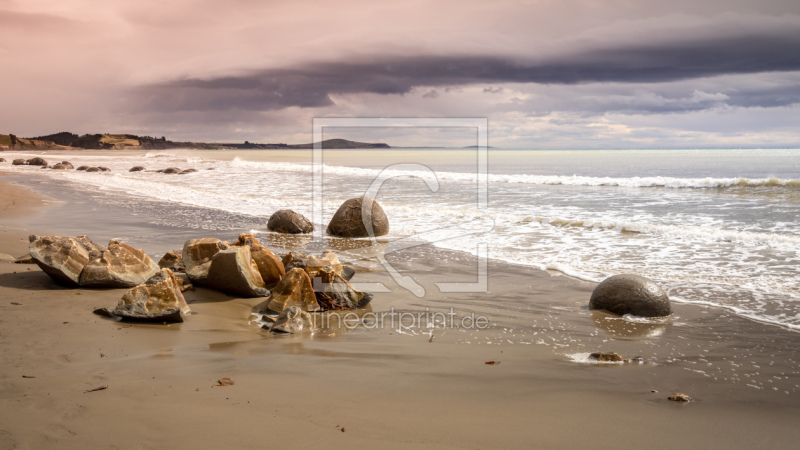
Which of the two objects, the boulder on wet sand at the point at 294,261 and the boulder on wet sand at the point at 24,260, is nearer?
the boulder on wet sand at the point at 294,261

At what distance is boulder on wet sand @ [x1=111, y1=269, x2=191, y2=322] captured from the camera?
431cm

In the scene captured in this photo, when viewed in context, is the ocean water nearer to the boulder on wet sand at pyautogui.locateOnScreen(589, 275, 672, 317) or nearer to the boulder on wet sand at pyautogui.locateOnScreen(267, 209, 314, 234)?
the boulder on wet sand at pyautogui.locateOnScreen(267, 209, 314, 234)

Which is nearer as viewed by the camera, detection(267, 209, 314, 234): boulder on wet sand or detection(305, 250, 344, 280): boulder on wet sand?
detection(305, 250, 344, 280): boulder on wet sand

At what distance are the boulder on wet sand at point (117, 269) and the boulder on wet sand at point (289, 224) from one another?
4.83 meters

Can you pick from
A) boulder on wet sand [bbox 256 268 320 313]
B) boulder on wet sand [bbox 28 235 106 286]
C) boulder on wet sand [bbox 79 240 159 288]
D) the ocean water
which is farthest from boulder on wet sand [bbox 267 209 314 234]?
boulder on wet sand [bbox 256 268 320 313]

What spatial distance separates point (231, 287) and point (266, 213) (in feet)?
27.4

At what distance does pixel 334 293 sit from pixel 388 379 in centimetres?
200

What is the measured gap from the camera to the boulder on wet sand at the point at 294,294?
16.4 feet

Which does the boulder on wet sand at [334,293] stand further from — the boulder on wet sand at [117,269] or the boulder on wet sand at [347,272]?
Answer: the boulder on wet sand at [117,269]

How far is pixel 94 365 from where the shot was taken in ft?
10.7

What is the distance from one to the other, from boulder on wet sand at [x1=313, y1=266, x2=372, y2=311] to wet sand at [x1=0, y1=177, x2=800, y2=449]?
26 centimetres

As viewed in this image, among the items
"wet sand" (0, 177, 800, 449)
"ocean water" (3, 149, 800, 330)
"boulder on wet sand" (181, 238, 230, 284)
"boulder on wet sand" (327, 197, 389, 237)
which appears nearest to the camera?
"wet sand" (0, 177, 800, 449)

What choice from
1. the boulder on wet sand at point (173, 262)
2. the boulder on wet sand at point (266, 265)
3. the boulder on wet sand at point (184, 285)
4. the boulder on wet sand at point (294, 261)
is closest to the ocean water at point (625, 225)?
the boulder on wet sand at point (294, 261)

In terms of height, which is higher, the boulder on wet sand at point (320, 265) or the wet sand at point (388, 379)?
the boulder on wet sand at point (320, 265)
